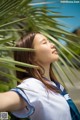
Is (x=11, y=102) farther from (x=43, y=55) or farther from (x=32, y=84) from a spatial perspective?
(x=43, y=55)

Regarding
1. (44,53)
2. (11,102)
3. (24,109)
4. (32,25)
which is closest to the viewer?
(11,102)

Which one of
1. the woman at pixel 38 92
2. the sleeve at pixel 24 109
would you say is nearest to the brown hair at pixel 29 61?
the woman at pixel 38 92

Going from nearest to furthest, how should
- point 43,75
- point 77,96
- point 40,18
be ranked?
point 43,75
point 40,18
point 77,96

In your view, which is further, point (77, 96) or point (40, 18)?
point (77, 96)

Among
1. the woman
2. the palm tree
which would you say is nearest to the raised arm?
the woman

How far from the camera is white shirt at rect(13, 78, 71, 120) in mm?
1100

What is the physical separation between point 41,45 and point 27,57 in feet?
0.21

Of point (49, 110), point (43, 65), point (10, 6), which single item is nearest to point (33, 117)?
point (49, 110)

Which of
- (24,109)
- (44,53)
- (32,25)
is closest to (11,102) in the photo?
(24,109)

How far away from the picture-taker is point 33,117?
1.15 metres

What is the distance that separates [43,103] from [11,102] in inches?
5.6

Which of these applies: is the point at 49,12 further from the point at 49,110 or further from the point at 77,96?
the point at 77,96

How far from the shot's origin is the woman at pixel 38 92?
105 centimetres

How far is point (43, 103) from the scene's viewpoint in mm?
1108
